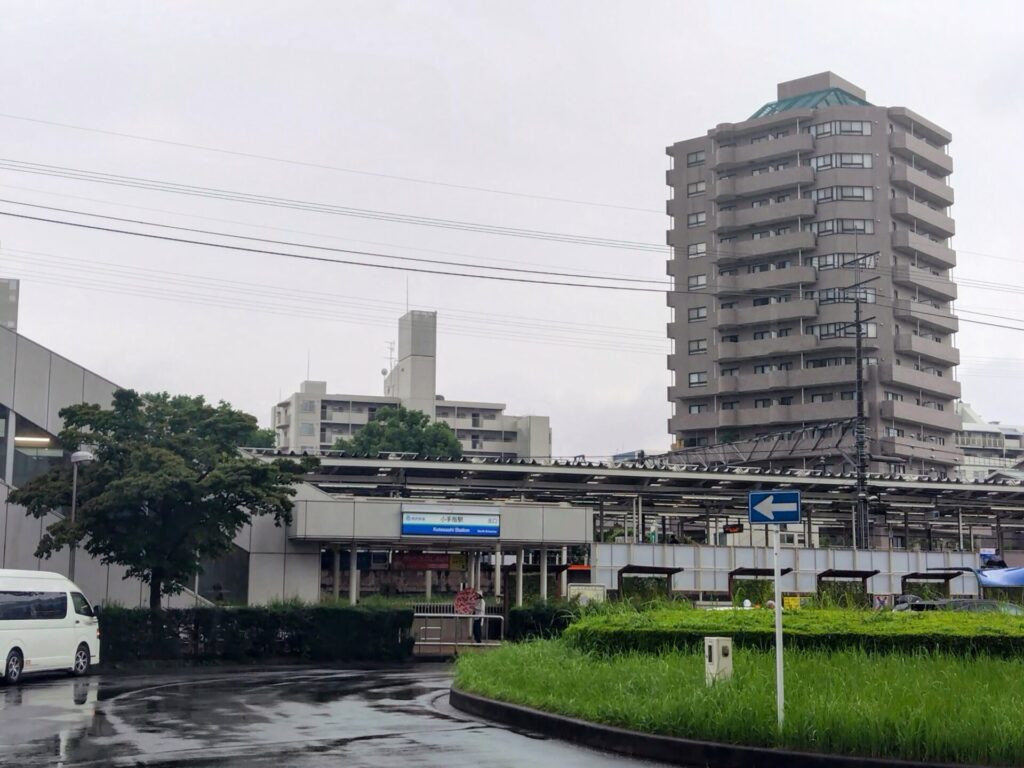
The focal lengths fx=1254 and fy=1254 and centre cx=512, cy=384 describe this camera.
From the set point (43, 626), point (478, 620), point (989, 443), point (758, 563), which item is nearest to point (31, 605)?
point (43, 626)

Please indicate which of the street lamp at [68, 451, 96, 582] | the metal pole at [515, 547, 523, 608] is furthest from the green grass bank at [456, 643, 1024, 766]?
the metal pole at [515, 547, 523, 608]

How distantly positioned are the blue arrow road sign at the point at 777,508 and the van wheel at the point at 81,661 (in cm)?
1806

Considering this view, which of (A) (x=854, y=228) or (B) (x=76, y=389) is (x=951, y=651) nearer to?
(B) (x=76, y=389)

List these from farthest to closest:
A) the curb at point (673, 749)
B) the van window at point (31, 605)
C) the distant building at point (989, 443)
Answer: the distant building at point (989, 443) → the van window at point (31, 605) → the curb at point (673, 749)

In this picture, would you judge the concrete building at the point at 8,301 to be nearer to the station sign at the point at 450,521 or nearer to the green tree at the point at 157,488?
the station sign at the point at 450,521

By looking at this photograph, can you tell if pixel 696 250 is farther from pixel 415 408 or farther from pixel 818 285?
pixel 415 408

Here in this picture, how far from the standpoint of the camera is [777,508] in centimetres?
1448

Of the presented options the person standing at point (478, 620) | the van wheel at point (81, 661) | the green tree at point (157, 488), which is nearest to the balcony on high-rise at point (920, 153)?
the person standing at point (478, 620)

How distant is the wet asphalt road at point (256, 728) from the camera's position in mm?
13375

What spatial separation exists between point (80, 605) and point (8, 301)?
7822cm

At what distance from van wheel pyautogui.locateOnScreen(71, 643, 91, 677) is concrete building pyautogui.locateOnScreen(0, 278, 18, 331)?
→ 74.0 m

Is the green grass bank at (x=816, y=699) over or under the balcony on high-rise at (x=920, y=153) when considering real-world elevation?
under

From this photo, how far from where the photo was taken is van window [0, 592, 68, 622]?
24328 mm

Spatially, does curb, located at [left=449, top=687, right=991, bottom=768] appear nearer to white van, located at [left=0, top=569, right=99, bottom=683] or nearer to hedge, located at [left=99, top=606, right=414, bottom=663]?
white van, located at [left=0, top=569, right=99, bottom=683]
